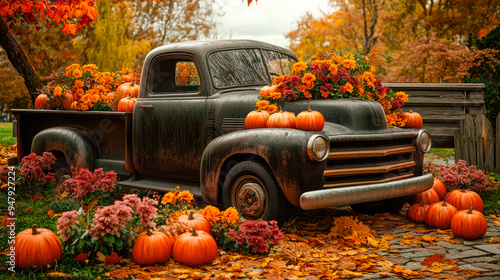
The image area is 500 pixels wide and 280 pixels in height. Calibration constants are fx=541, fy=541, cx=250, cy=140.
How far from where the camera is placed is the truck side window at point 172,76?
6.48 m

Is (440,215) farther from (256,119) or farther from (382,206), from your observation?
(256,119)

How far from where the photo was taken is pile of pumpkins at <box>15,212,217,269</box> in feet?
12.9

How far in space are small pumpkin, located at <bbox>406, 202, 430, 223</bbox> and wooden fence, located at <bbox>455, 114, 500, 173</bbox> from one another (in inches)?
138

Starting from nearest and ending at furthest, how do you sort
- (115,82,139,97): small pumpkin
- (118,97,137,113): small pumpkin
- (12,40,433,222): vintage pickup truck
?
(12,40,433,222): vintage pickup truck → (118,97,137,113): small pumpkin → (115,82,139,97): small pumpkin

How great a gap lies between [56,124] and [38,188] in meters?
0.91

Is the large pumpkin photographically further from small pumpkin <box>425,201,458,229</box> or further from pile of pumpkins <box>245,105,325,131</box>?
small pumpkin <box>425,201,458,229</box>

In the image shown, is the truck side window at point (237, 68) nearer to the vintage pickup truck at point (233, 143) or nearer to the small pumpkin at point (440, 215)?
the vintage pickup truck at point (233, 143)

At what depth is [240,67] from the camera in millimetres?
6246

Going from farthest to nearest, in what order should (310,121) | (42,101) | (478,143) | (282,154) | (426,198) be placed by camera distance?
(478,143) → (42,101) → (426,198) → (310,121) → (282,154)

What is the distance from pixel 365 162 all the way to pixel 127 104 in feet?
10.4

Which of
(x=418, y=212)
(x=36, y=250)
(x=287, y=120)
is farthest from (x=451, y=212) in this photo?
(x=36, y=250)

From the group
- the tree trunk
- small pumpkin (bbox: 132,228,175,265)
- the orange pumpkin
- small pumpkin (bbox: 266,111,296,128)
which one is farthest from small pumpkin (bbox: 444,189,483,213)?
the tree trunk

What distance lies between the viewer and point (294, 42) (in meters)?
29.1

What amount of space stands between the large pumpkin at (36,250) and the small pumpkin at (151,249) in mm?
577
